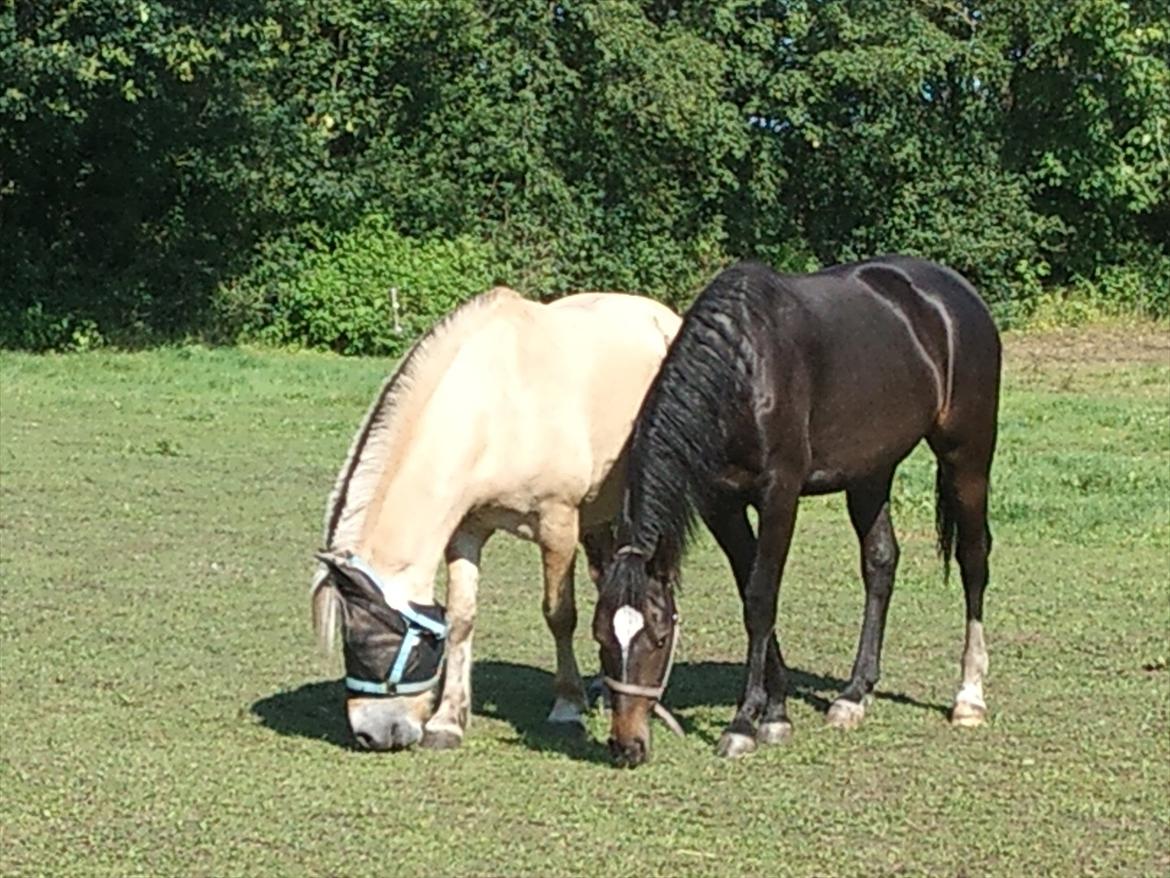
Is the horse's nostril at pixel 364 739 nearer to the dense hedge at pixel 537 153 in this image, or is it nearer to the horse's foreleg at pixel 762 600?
the horse's foreleg at pixel 762 600

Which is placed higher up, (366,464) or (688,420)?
(688,420)

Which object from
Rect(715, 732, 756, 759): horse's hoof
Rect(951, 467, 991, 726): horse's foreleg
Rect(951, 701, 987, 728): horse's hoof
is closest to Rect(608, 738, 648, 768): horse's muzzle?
Rect(715, 732, 756, 759): horse's hoof

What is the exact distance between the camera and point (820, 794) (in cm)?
590

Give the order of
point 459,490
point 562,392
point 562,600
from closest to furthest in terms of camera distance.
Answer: point 459,490, point 562,392, point 562,600

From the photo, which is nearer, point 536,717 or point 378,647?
point 378,647

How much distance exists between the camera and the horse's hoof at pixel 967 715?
6.89 meters

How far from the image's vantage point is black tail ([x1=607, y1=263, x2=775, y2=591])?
6090 millimetres

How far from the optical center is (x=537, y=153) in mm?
25094

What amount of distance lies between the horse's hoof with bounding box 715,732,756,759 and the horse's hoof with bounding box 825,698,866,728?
55cm

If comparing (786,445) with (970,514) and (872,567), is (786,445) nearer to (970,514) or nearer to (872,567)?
(872,567)

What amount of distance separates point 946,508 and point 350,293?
55.3ft

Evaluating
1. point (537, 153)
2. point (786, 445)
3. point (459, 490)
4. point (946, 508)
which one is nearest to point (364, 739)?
point (459, 490)

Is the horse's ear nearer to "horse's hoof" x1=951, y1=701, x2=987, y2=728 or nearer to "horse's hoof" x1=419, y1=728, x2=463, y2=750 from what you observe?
"horse's hoof" x1=419, y1=728, x2=463, y2=750

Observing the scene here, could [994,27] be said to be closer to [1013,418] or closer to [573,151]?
[573,151]
